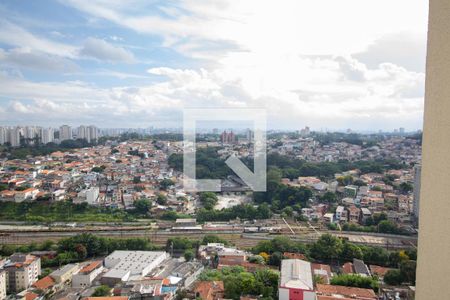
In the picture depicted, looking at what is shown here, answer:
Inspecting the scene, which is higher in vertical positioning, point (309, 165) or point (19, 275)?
point (309, 165)

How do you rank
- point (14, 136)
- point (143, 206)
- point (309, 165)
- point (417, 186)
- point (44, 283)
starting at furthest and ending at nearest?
point (14, 136)
point (309, 165)
point (143, 206)
point (44, 283)
point (417, 186)

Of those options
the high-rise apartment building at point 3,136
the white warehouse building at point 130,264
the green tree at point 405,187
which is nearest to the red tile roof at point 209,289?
the white warehouse building at point 130,264

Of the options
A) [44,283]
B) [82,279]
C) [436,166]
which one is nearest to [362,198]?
[82,279]

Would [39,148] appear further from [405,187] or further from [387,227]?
[405,187]

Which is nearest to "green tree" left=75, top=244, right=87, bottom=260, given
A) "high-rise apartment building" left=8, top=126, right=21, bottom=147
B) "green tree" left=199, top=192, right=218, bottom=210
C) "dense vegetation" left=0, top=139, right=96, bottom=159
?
"green tree" left=199, top=192, right=218, bottom=210

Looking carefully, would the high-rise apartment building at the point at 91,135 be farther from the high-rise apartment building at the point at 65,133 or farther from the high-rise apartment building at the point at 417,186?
the high-rise apartment building at the point at 417,186

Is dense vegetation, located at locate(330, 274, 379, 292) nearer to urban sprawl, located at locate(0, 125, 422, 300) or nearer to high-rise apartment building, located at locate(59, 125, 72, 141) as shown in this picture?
urban sprawl, located at locate(0, 125, 422, 300)
